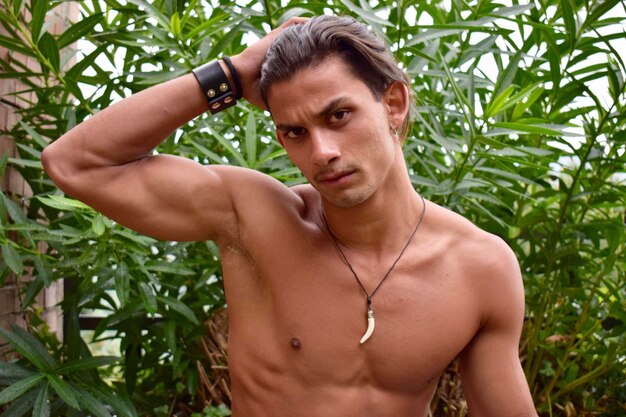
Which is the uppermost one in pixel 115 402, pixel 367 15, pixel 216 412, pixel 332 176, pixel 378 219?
pixel 367 15

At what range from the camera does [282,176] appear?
1864 mm

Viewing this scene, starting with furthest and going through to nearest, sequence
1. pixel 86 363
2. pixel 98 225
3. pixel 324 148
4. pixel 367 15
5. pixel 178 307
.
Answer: pixel 178 307 → pixel 86 363 → pixel 367 15 → pixel 98 225 → pixel 324 148

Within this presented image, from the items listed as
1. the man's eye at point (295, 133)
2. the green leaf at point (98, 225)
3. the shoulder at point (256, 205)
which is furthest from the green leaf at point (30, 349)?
the man's eye at point (295, 133)

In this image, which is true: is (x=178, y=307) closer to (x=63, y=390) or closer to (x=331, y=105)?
(x=63, y=390)

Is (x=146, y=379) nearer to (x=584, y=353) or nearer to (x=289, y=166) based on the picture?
(x=289, y=166)

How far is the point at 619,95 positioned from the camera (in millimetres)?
1961

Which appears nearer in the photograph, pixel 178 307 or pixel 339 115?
pixel 339 115

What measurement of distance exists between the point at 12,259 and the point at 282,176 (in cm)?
62

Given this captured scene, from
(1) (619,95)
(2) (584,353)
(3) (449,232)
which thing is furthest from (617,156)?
(3) (449,232)

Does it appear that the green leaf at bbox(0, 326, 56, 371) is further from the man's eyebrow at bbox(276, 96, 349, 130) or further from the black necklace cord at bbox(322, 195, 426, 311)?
the man's eyebrow at bbox(276, 96, 349, 130)

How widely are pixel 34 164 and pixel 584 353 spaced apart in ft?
4.93

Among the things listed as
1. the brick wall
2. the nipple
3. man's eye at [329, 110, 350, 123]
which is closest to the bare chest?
the nipple

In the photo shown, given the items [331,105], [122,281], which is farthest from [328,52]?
[122,281]

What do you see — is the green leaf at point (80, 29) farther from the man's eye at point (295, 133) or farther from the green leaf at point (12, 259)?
the man's eye at point (295, 133)
